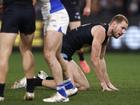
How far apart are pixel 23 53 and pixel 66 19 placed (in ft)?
2.76

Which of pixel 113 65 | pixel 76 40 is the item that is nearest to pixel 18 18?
pixel 76 40

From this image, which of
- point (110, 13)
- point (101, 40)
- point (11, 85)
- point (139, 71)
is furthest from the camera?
point (110, 13)

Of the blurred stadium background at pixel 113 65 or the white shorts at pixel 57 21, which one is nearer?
the white shorts at pixel 57 21

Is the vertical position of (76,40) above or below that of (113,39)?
above

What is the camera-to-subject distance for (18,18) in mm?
10602

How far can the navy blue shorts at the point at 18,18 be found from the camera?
10.6m

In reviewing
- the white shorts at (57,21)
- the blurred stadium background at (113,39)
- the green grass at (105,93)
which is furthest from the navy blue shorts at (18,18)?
the blurred stadium background at (113,39)

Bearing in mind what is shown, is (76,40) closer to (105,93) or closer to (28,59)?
(105,93)

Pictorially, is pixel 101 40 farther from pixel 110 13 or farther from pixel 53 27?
pixel 110 13

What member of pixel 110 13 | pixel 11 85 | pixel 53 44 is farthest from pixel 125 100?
pixel 110 13

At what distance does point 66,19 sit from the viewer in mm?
10852

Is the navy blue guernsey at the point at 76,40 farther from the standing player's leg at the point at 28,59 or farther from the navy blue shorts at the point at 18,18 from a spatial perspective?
the navy blue shorts at the point at 18,18

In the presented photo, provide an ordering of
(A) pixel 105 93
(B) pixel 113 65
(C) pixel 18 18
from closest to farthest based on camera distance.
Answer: (C) pixel 18 18 → (A) pixel 105 93 → (B) pixel 113 65

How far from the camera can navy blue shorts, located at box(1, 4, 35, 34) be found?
34.6ft
